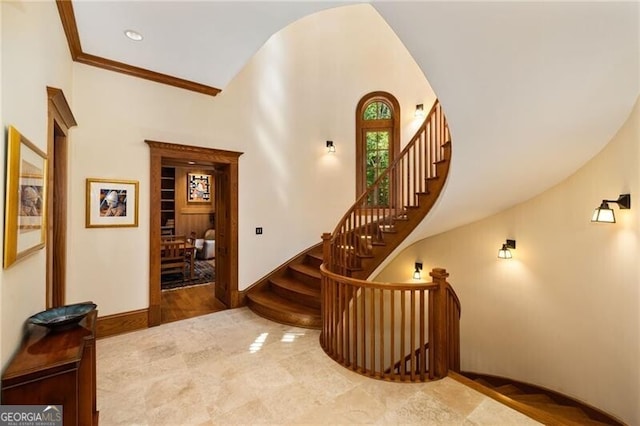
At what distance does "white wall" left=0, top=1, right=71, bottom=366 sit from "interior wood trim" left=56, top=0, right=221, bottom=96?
0.89 ft

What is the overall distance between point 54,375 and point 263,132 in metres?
3.86

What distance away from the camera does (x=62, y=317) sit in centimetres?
172

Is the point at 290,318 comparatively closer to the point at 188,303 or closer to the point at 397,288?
the point at 397,288

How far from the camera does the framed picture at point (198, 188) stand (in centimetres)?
877

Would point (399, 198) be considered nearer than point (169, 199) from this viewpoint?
Yes

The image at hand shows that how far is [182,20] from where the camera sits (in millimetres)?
2586

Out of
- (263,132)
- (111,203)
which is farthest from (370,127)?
(111,203)

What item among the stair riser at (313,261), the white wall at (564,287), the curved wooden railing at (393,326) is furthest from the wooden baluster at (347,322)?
the white wall at (564,287)

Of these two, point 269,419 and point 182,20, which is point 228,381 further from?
point 182,20

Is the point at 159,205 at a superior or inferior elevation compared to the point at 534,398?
superior

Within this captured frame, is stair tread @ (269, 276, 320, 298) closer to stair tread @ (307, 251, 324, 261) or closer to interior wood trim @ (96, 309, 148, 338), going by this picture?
stair tread @ (307, 251, 324, 261)

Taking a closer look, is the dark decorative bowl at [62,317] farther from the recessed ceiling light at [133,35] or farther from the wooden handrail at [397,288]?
the recessed ceiling light at [133,35]

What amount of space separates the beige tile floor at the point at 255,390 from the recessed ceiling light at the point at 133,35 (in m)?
3.20

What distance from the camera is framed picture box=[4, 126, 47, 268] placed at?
52.7 inches
